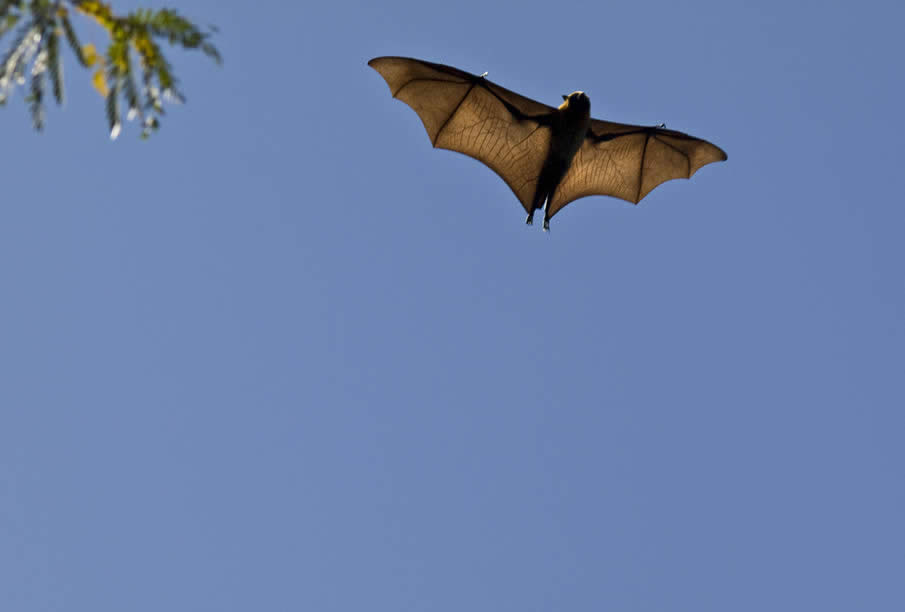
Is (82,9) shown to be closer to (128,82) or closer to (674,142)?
(128,82)

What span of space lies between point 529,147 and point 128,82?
551 inches

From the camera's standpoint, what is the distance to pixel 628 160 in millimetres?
20219

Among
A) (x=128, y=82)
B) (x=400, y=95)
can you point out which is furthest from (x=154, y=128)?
(x=400, y=95)

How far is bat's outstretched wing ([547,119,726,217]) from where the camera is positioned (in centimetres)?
1972

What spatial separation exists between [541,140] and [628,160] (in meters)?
2.47

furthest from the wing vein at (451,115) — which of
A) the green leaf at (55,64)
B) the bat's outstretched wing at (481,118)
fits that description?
the green leaf at (55,64)

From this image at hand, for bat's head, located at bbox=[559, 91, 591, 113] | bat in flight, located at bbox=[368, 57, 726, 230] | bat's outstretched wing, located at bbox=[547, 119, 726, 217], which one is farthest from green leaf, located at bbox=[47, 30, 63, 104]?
bat's outstretched wing, located at bbox=[547, 119, 726, 217]

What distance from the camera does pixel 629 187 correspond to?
2056 centimetres

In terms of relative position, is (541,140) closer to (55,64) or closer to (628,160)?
(628,160)

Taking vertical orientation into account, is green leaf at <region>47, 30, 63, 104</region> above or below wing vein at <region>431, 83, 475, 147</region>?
below

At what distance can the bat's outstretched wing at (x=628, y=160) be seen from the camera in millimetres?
19719

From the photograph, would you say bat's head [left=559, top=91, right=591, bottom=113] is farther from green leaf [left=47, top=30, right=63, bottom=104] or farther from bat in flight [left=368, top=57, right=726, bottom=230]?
green leaf [left=47, top=30, right=63, bottom=104]

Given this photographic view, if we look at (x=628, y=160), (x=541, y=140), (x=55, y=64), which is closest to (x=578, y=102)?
(x=541, y=140)

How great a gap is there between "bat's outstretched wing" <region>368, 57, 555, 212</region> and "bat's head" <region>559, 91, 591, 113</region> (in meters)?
0.65
